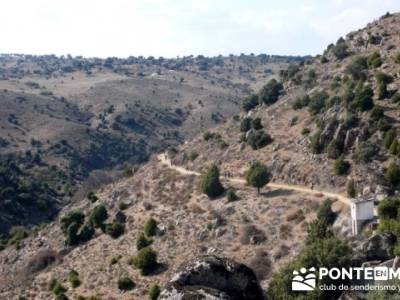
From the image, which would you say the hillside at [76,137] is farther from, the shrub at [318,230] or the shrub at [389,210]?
the shrub at [389,210]

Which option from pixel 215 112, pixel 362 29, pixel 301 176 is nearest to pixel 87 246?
pixel 301 176

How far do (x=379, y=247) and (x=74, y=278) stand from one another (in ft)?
106

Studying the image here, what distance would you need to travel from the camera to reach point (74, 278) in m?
53.5

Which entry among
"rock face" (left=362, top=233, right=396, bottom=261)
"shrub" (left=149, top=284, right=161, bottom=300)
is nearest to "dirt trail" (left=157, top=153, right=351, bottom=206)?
"shrub" (left=149, top=284, right=161, bottom=300)

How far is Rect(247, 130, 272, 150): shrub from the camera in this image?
2650 inches

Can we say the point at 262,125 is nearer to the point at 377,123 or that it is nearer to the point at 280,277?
the point at 377,123

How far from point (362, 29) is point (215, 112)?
303ft

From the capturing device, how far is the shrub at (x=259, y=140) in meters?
67.3

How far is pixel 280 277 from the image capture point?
2884cm

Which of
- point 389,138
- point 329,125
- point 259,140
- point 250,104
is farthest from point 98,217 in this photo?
point 389,138

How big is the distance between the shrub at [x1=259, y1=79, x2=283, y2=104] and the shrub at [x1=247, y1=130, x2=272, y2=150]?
1419cm

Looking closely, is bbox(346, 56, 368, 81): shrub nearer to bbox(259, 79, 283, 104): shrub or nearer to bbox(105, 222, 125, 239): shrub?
bbox(259, 79, 283, 104): shrub

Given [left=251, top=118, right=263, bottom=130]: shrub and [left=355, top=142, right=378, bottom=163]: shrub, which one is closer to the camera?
[left=355, top=142, right=378, bottom=163]: shrub

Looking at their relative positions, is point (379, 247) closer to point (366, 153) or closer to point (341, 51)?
point (366, 153)
